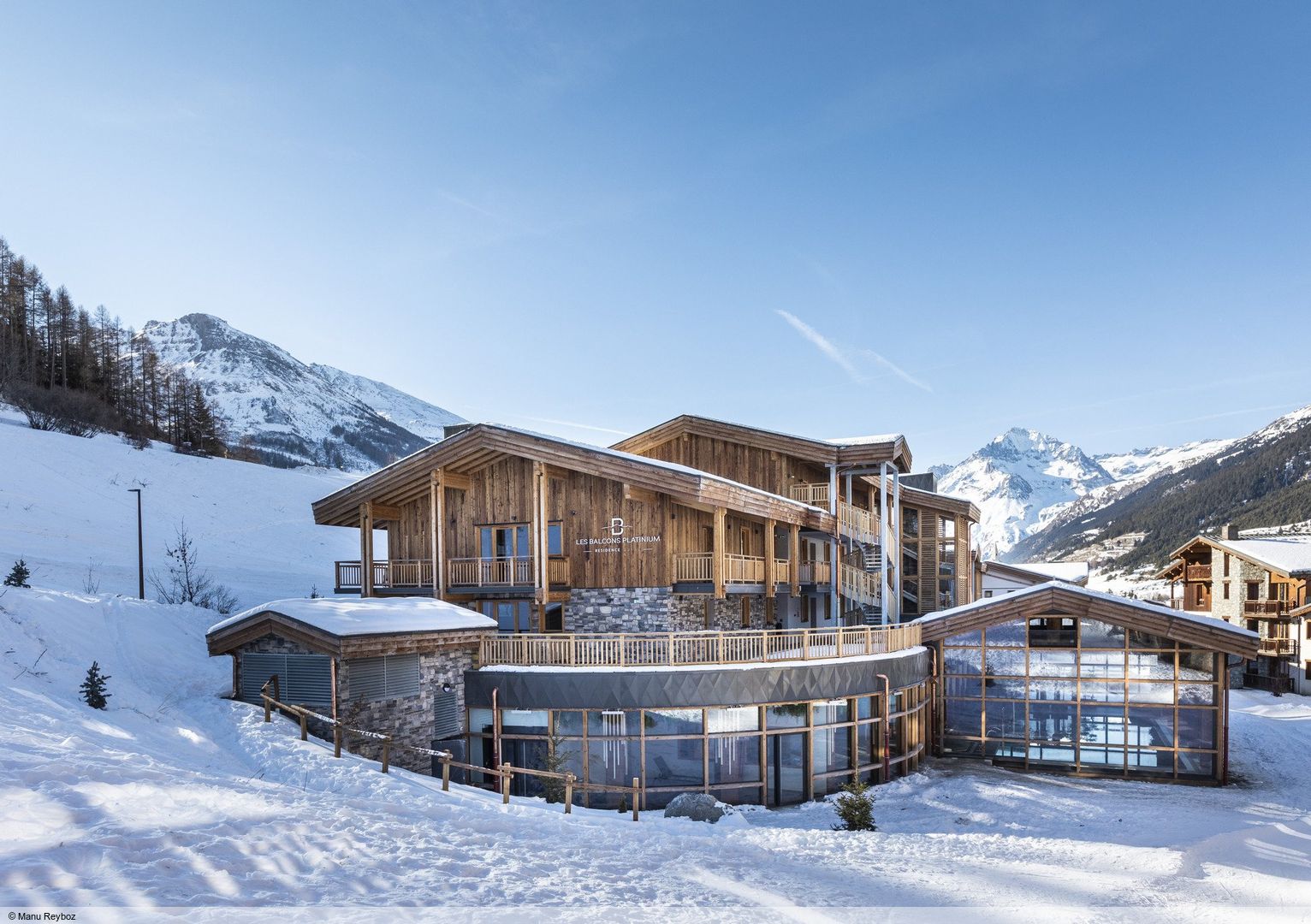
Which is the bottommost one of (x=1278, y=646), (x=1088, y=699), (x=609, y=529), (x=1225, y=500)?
(x=1278, y=646)

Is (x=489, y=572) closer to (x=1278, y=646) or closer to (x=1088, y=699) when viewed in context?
(x=1088, y=699)

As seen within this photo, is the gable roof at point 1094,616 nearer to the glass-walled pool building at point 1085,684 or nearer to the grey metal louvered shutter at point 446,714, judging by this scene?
the glass-walled pool building at point 1085,684

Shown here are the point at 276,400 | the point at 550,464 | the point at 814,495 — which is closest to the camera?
the point at 550,464

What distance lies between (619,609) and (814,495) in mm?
8419

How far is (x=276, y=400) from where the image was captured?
156625 mm

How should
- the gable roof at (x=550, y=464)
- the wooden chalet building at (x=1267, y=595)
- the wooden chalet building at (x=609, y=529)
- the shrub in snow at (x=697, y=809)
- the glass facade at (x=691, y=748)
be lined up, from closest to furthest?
1. the shrub in snow at (x=697, y=809)
2. the glass facade at (x=691, y=748)
3. the gable roof at (x=550, y=464)
4. the wooden chalet building at (x=609, y=529)
5. the wooden chalet building at (x=1267, y=595)

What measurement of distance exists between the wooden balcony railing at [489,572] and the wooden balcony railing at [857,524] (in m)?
10.5

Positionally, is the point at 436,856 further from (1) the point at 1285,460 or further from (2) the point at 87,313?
(1) the point at 1285,460

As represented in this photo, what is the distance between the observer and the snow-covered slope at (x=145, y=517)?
3262 centimetres

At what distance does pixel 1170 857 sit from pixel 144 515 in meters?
45.3

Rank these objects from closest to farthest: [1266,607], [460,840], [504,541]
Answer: [460,840]
[504,541]
[1266,607]

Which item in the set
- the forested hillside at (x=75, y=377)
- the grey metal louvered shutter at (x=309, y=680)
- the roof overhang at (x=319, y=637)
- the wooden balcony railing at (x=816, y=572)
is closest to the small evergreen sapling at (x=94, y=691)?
the roof overhang at (x=319, y=637)

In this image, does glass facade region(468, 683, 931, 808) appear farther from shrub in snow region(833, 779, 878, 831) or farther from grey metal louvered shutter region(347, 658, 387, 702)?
shrub in snow region(833, 779, 878, 831)

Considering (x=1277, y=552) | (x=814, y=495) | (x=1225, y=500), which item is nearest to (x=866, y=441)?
(x=814, y=495)
